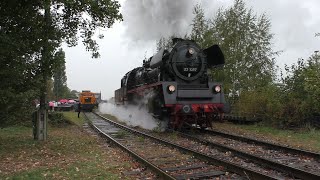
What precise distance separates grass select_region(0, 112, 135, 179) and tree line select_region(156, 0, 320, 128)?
8734mm

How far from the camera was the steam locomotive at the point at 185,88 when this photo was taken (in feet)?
48.5

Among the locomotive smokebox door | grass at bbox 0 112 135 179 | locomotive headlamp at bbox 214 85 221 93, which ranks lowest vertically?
grass at bbox 0 112 135 179

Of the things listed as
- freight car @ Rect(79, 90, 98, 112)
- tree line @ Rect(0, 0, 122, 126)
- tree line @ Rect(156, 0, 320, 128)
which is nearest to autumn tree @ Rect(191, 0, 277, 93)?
tree line @ Rect(156, 0, 320, 128)

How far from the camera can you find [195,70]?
15781 millimetres

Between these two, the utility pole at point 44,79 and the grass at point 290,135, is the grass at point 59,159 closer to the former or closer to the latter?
the utility pole at point 44,79

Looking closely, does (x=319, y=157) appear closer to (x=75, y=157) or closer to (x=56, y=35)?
(x=75, y=157)

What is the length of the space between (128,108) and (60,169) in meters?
14.9

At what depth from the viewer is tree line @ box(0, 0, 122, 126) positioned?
421 inches

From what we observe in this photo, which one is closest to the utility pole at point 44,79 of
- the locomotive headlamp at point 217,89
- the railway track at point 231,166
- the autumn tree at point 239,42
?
the railway track at point 231,166

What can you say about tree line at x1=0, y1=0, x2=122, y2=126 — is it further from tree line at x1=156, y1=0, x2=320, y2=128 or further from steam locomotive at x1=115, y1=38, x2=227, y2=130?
tree line at x1=156, y1=0, x2=320, y2=128

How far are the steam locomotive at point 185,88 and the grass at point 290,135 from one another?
1.96 metres

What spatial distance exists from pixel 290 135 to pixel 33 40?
9.91m

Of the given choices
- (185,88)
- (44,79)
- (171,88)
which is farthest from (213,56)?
(44,79)

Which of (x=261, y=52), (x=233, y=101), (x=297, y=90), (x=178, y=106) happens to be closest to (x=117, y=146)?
(x=178, y=106)
